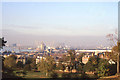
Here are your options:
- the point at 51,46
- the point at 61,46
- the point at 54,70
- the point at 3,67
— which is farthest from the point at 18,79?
the point at 51,46

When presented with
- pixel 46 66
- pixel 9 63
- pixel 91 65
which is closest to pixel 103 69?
pixel 91 65

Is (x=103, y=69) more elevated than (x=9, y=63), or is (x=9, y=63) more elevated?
(x=9, y=63)

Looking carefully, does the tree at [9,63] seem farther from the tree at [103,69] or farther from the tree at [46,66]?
the tree at [103,69]

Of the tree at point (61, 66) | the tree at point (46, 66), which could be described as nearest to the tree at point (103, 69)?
the tree at point (61, 66)

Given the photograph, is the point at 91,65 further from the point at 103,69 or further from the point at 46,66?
the point at 46,66

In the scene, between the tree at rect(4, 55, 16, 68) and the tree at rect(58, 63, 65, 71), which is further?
the tree at rect(58, 63, 65, 71)

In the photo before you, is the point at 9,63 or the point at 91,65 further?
the point at 91,65

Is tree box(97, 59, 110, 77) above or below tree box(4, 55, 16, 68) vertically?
below

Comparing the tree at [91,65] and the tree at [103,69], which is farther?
the tree at [91,65]

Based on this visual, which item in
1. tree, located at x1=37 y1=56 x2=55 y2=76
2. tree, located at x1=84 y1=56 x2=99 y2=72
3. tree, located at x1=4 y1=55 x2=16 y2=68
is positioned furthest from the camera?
tree, located at x1=84 y1=56 x2=99 y2=72

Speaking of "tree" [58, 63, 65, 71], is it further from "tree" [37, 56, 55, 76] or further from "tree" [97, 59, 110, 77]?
"tree" [97, 59, 110, 77]

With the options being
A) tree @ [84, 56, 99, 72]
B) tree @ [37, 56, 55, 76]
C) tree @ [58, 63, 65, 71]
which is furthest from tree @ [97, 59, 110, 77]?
tree @ [37, 56, 55, 76]
